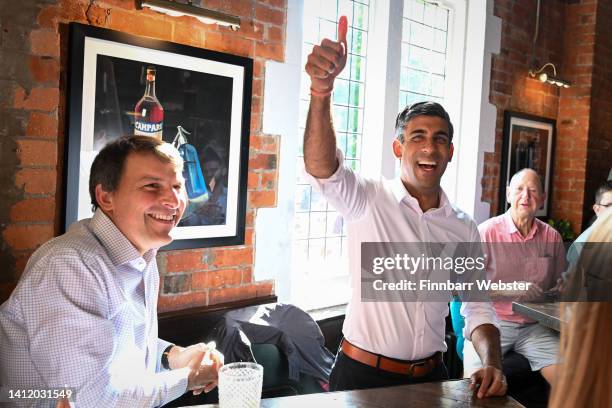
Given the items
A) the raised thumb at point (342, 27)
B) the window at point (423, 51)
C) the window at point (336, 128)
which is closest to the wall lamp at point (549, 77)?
the window at point (423, 51)

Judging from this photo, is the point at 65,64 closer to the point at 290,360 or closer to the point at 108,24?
the point at 108,24

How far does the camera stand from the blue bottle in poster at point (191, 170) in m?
2.51

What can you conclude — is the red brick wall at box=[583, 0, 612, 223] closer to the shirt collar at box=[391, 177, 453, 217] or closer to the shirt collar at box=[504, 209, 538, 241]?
Answer: the shirt collar at box=[504, 209, 538, 241]

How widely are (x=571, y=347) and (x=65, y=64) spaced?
214 centimetres

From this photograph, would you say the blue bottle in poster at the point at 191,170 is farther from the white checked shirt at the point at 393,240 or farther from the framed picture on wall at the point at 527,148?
the framed picture on wall at the point at 527,148

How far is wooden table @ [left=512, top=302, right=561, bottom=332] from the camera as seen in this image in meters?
2.55

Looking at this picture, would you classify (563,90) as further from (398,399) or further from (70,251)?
(70,251)

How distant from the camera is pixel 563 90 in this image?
500cm

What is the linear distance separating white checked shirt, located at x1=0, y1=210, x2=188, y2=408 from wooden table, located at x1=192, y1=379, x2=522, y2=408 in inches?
11.0

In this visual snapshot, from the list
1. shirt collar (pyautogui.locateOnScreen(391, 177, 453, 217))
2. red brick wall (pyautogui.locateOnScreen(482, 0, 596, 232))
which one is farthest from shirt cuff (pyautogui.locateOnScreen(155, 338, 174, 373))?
red brick wall (pyautogui.locateOnScreen(482, 0, 596, 232))

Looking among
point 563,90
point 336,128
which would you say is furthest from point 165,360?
point 563,90

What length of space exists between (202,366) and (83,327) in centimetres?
37

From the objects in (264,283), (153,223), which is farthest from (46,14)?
(264,283)

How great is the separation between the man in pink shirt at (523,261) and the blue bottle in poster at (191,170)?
1.71 metres
